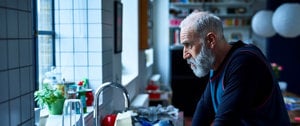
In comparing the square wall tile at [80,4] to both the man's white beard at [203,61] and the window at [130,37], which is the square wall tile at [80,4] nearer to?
the man's white beard at [203,61]

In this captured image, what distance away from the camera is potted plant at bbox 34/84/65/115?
86.0 inches

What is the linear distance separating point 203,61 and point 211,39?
0.12 metres

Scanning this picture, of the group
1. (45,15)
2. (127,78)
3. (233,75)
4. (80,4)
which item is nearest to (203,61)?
(233,75)

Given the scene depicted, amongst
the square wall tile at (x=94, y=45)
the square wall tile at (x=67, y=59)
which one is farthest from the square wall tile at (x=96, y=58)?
the square wall tile at (x=67, y=59)

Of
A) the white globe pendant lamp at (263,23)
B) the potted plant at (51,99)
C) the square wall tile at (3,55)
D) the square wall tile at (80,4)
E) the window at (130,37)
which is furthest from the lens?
the white globe pendant lamp at (263,23)

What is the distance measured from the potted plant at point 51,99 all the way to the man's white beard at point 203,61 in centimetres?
91

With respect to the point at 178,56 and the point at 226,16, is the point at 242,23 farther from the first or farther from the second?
the point at 178,56

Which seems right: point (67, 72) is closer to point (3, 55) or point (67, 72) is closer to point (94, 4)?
point (94, 4)

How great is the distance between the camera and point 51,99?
2205 millimetres

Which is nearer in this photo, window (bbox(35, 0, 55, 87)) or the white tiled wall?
the white tiled wall

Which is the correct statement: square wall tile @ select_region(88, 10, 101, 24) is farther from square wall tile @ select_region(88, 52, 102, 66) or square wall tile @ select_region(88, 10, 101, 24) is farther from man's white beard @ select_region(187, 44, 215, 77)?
man's white beard @ select_region(187, 44, 215, 77)

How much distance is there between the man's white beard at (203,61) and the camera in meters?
1.68

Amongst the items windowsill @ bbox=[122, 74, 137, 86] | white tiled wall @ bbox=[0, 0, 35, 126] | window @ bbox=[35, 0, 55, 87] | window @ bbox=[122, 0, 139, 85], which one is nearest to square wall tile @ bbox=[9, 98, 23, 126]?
white tiled wall @ bbox=[0, 0, 35, 126]

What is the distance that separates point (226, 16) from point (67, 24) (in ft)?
16.1
